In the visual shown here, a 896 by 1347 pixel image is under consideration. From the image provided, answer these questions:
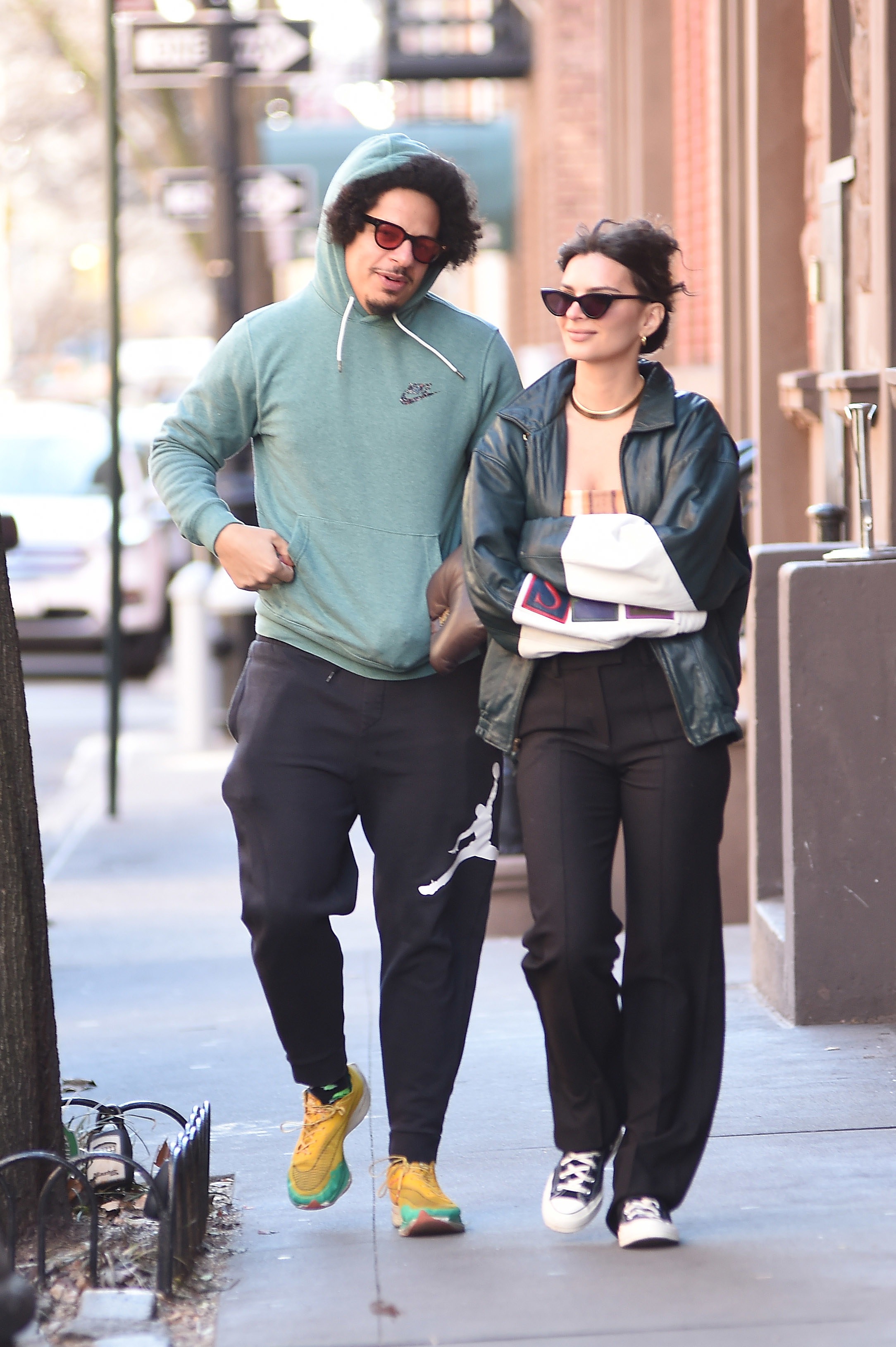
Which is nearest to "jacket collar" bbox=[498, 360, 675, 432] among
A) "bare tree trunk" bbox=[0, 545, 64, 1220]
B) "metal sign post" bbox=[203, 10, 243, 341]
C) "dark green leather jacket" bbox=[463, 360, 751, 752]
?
Answer: "dark green leather jacket" bbox=[463, 360, 751, 752]

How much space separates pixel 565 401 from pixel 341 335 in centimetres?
51

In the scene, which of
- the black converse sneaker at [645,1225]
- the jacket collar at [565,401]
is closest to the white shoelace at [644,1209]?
the black converse sneaker at [645,1225]

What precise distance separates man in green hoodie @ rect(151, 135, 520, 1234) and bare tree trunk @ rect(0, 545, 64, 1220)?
1.44ft

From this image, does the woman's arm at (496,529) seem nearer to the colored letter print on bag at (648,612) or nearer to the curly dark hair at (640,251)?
the colored letter print on bag at (648,612)

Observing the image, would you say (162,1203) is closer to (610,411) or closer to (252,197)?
(610,411)

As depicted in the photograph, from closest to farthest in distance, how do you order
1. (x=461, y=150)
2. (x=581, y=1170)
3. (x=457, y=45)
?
(x=581, y=1170) < (x=457, y=45) < (x=461, y=150)

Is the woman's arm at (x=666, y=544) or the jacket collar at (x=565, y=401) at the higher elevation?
the jacket collar at (x=565, y=401)

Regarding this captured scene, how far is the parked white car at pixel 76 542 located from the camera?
1506 cm

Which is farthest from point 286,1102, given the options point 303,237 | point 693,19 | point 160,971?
point 303,237

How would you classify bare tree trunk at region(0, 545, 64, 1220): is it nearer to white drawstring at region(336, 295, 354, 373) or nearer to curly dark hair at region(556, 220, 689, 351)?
white drawstring at region(336, 295, 354, 373)

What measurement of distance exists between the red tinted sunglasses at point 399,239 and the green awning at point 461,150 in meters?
15.4

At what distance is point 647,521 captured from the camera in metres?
3.47

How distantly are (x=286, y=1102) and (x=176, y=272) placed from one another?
59.7 m

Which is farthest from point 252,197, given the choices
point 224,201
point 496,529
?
point 496,529
